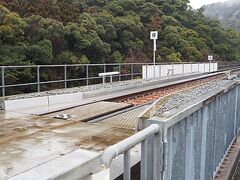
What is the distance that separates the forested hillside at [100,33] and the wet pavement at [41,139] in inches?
588

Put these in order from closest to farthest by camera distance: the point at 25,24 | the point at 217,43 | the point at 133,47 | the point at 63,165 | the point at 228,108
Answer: the point at 63,165
the point at 228,108
the point at 25,24
the point at 133,47
the point at 217,43

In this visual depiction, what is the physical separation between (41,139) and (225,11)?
132707mm

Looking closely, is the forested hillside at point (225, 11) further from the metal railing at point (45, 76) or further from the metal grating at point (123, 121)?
the metal grating at point (123, 121)

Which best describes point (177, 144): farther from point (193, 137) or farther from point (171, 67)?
point (171, 67)

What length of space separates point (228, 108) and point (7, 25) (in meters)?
17.0

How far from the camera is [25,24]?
21.1 m

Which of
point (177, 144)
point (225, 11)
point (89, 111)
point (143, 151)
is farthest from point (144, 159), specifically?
point (225, 11)

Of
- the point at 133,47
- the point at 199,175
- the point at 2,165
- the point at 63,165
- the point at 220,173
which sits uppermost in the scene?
the point at 133,47

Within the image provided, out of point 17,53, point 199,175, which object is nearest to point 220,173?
point 199,175

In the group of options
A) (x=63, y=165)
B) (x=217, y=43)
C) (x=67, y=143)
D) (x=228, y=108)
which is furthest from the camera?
(x=217, y=43)

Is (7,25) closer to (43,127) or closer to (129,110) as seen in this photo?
(129,110)

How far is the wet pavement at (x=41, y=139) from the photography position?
293cm

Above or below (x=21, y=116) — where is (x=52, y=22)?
above

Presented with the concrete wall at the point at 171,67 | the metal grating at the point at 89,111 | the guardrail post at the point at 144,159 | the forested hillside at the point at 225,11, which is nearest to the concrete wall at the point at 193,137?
the guardrail post at the point at 144,159
